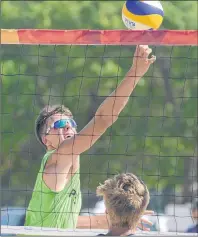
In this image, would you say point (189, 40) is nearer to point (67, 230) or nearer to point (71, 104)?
point (67, 230)

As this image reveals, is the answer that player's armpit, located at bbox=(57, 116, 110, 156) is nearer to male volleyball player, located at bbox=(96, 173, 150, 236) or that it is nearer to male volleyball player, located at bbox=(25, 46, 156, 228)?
male volleyball player, located at bbox=(25, 46, 156, 228)

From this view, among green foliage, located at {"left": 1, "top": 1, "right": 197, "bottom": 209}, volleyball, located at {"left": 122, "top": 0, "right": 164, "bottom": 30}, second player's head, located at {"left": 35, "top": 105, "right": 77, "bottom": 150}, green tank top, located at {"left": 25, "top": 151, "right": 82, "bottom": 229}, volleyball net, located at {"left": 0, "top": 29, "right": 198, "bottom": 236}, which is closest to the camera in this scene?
green tank top, located at {"left": 25, "top": 151, "right": 82, "bottom": 229}

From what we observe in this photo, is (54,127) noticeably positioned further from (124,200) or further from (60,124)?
(124,200)

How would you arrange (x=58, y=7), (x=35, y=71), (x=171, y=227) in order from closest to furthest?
(x=171, y=227), (x=35, y=71), (x=58, y=7)

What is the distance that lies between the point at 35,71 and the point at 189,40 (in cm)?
754

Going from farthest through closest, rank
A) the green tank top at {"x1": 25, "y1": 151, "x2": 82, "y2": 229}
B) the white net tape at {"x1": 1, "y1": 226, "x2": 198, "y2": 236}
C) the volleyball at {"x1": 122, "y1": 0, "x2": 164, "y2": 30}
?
the volleyball at {"x1": 122, "y1": 0, "x2": 164, "y2": 30}, the green tank top at {"x1": 25, "y1": 151, "x2": 82, "y2": 229}, the white net tape at {"x1": 1, "y1": 226, "x2": 198, "y2": 236}

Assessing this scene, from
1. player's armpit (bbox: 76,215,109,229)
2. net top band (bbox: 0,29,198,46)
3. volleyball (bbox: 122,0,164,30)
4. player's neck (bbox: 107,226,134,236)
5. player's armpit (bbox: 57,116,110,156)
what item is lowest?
player's armpit (bbox: 76,215,109,229)

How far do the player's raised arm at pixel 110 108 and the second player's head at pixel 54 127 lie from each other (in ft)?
0.54

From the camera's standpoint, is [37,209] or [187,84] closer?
[37,209]

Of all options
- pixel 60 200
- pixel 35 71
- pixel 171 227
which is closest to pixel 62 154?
pixel 60 200

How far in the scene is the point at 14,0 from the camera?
1441cm

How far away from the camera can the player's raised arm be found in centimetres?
577

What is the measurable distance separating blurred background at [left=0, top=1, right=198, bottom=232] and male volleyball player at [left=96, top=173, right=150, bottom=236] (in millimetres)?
7546

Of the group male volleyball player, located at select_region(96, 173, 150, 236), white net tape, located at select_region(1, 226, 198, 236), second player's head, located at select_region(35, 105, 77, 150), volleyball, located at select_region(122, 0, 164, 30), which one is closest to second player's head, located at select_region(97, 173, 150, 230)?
male volleyball player, located at select_region(96, 173, 150, 236)
